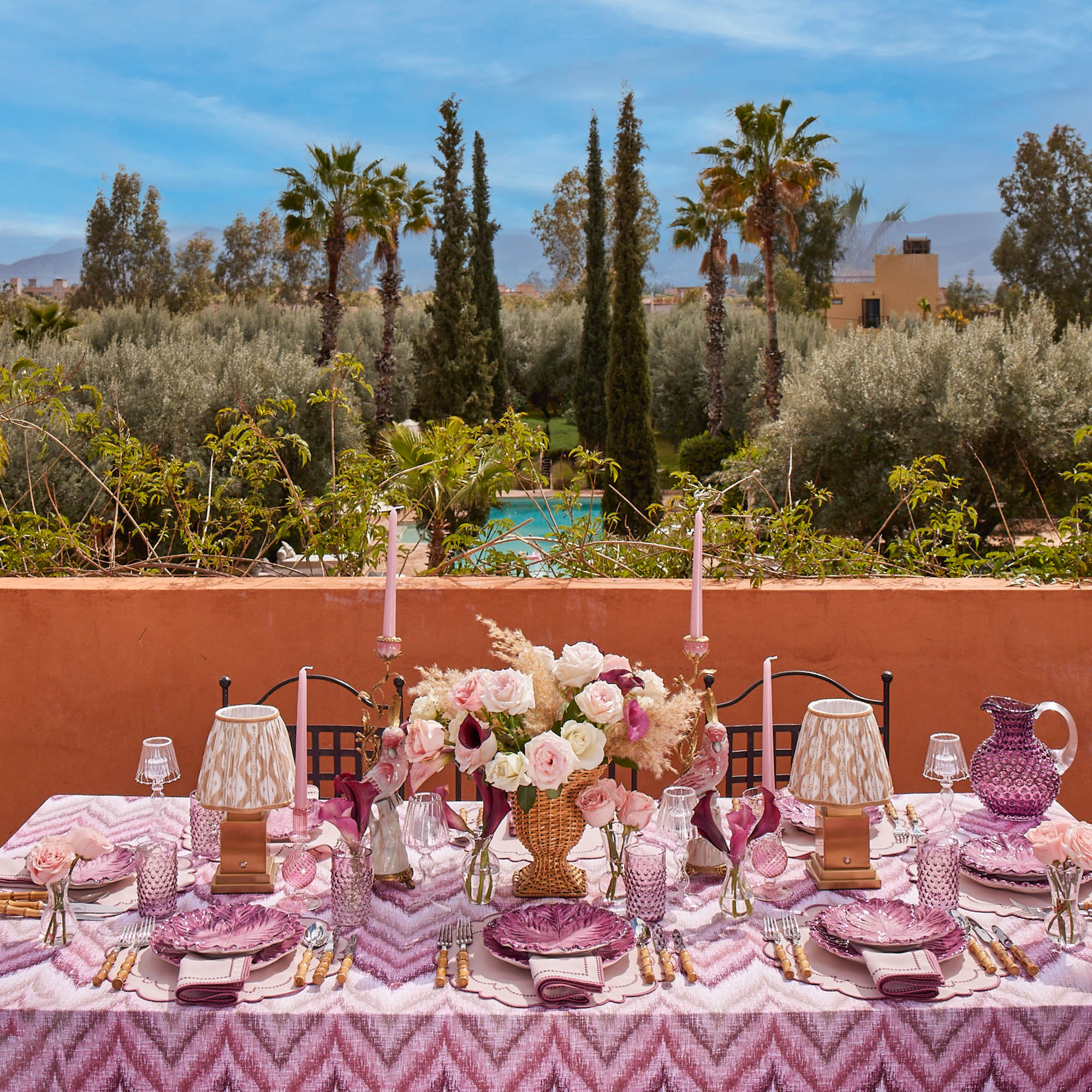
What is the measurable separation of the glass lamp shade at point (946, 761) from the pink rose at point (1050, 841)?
12.3 inches

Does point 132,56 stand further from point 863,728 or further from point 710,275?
point 863,728

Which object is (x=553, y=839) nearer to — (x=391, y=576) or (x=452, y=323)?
(x=391, y=576)

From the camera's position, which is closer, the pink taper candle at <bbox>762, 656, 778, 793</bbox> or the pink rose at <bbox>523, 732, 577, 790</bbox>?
the pink rose at <bbox>523, 732, 577, 790</bbox>

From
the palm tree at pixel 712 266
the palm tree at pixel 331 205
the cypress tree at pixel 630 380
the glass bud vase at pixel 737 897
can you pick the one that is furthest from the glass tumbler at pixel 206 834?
the palm tree at pixel 712 266

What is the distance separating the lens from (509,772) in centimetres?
153

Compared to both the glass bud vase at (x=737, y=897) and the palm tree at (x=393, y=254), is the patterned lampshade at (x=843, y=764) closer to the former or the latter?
the glass bud vase at (x=737, y=897)

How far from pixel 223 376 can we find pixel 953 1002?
46.7 feet

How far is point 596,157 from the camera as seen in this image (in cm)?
2372

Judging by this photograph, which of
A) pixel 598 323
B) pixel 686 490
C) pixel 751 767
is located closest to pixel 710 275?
pixel 598 323

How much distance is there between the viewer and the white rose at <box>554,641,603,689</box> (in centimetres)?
156

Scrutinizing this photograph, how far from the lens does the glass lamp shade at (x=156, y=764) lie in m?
1.83

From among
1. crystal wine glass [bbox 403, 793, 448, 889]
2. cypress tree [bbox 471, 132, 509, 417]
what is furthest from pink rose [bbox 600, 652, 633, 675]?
cypress tree [bbox 471, 132, 509, 417]

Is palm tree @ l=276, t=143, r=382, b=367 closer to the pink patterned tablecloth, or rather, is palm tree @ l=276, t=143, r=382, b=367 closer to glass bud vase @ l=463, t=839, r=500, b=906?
glass bud vase @ l=463, t=839, r=500, b=906

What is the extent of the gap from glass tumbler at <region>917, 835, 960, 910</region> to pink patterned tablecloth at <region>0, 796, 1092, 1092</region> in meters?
0.26
